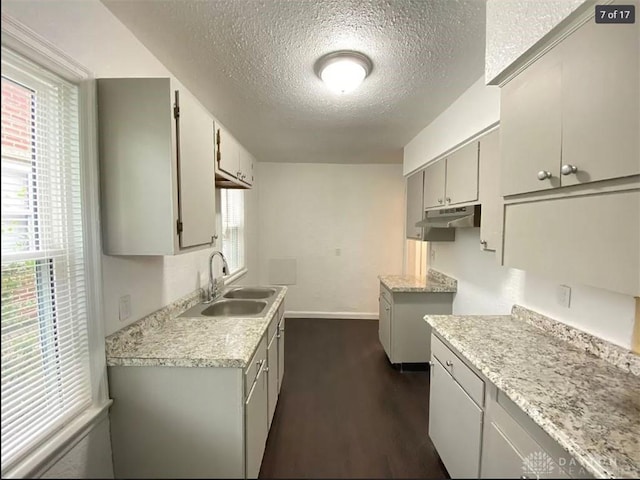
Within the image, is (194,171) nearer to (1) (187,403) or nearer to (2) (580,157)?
(1) (187,403)

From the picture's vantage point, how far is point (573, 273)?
919 millimetres

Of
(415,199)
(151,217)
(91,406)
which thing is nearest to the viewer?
(91,406)

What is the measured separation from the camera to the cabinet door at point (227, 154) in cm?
167

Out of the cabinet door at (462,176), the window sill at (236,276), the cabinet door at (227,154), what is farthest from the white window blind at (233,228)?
the cabinet door at (462,176)

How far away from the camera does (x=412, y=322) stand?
2.64 meters

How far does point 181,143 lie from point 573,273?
1.59 meters

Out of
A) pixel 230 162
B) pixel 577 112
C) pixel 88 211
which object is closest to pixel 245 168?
pixel 230 162

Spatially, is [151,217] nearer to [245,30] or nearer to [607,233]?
[245,30]

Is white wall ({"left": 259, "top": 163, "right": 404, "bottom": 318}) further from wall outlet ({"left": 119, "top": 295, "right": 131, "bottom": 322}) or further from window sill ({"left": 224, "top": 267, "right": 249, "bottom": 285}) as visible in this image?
wall outlet ({"left": 119, "top": 295, "right": 131, "bottom": 322})

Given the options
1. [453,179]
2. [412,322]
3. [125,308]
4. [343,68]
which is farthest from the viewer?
[412,322]

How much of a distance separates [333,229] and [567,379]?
3.33 meters

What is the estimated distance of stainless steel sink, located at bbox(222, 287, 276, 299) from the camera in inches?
92.1

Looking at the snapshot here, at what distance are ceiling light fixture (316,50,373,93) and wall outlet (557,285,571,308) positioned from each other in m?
1.59

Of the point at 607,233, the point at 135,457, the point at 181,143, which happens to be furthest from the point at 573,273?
the point at 181,143
